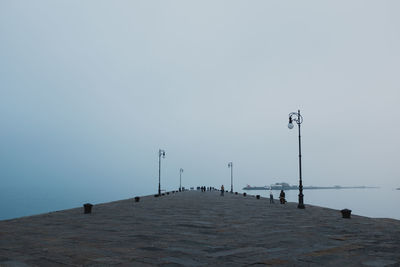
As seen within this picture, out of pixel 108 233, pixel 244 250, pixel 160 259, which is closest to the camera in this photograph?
pixel 160 259

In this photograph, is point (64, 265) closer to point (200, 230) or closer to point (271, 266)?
point (271, 266)

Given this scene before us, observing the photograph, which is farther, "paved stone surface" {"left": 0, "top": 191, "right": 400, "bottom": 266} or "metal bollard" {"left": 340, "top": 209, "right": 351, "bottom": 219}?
"metal bollard" {"left": 340, "top": 209, "right": 351, "bottom": 219}

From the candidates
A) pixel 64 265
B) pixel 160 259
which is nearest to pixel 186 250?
pixel 160 259

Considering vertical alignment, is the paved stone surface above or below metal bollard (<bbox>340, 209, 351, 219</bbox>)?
above

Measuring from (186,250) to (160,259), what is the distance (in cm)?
119

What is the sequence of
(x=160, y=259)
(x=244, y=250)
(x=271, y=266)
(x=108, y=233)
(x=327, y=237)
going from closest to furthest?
(x=271, y=266), (x=160, y=259), (x=244, y=250), (x=327, y=237), (x=108, y=233)

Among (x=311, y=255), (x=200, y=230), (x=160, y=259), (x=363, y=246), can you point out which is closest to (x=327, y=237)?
(x=363, y=246)

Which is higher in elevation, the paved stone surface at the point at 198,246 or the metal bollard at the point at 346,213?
the paved stone surface at the point at 198,246

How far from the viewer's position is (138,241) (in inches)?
380

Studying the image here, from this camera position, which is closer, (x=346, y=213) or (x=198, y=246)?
(x=198, y=246)

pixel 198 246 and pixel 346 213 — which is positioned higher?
pixel 198 246

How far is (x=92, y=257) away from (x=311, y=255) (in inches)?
207

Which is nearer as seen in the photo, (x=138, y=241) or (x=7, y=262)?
(x=7, y=262)

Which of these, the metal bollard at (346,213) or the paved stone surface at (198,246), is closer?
the paved stone surface at (198,246)
